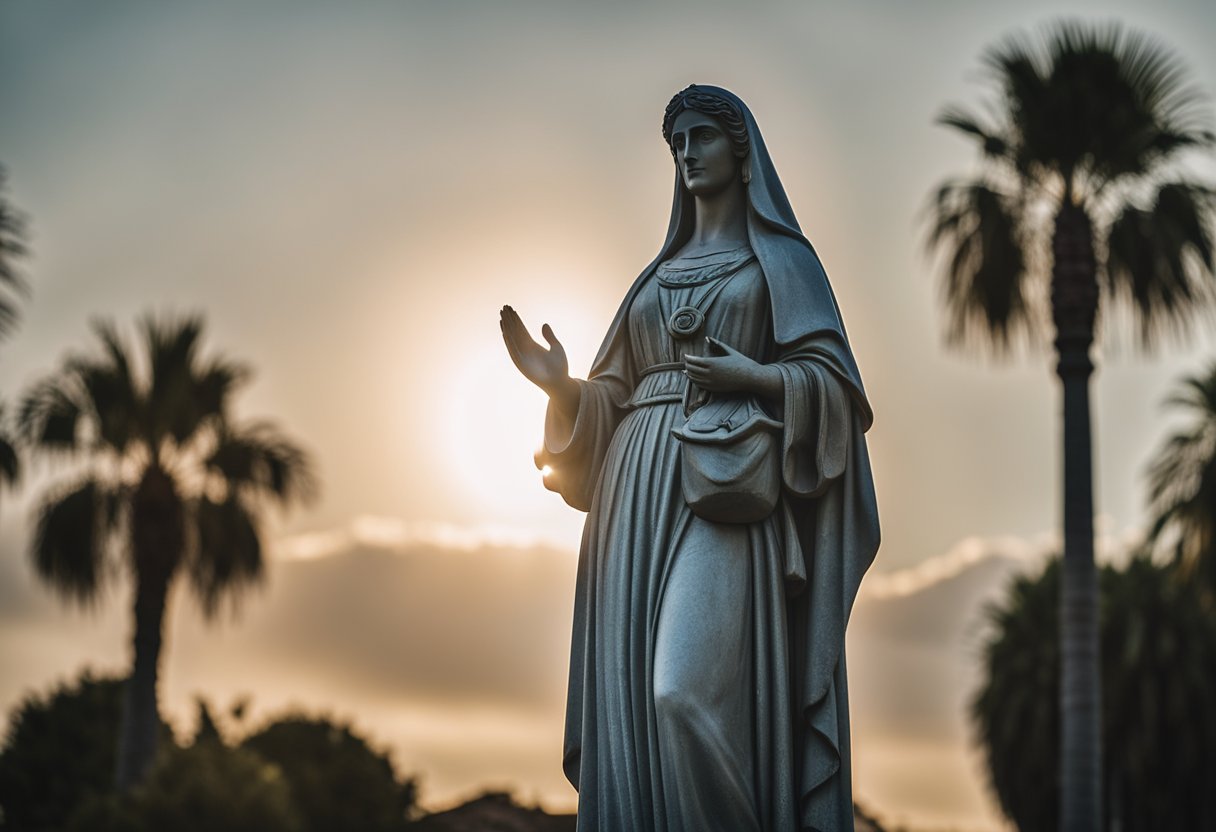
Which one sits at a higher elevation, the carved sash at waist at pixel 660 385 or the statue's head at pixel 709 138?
the statue's head at pixel 709 138

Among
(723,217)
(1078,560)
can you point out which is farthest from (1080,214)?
(723,217)

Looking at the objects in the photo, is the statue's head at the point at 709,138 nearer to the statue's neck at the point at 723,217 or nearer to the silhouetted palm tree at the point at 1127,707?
the statue's neck at the point at 723,217

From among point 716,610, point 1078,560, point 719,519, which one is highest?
point 1078,560

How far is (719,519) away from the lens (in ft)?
25.3

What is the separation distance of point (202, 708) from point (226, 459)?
467cm

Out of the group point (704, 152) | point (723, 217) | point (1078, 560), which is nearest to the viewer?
point (704, 152)

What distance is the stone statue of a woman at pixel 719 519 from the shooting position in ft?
24.5

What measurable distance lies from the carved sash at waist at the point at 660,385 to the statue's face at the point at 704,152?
757 millimetres

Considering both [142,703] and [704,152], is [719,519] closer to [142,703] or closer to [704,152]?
[704,152]

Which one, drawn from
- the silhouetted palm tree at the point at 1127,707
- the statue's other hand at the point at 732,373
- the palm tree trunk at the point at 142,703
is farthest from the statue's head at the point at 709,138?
Answer: the silhouetted palm tree at the point at 1127,707

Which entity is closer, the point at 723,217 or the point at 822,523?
the point at 822,523

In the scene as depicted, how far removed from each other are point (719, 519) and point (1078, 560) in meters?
15.8

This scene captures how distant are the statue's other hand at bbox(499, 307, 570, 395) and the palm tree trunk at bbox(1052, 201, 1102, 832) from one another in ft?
49.2

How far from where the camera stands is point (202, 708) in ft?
109
